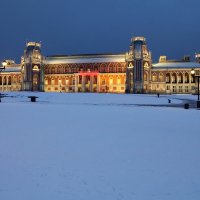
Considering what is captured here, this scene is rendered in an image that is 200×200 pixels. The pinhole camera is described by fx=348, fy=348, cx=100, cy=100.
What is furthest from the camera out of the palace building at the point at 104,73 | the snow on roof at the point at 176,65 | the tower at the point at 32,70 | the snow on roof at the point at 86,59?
the snow on roof at the point at 86,59

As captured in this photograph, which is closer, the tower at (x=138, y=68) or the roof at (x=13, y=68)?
the tower at (x=138, y=68)

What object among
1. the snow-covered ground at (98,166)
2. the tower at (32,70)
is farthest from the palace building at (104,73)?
the snow-covered ground at (98,166)

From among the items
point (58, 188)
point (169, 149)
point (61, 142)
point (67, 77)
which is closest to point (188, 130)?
point (169, 149)

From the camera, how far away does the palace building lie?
137875mm

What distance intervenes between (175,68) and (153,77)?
31.5 ft

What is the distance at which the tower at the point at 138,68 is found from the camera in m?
133

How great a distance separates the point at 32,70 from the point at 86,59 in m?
23.8

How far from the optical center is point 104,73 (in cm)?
14638

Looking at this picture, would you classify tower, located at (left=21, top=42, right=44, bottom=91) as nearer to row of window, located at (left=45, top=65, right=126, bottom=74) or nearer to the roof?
row of window, located at (left=45, top=65, right=126, bottom=74)

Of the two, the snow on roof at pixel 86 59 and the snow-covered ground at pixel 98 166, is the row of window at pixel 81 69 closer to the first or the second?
the snow on roof at pixel 86 59

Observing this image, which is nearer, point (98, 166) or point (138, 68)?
point (98, 166)

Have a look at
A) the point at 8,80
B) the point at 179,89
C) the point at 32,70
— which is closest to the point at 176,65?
the point at 179,89

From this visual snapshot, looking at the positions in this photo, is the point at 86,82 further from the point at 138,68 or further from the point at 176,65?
the point at 176,65

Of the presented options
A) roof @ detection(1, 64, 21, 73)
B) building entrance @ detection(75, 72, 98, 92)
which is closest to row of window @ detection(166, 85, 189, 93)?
building entrance @ detection(75, 72, 98, 92)
